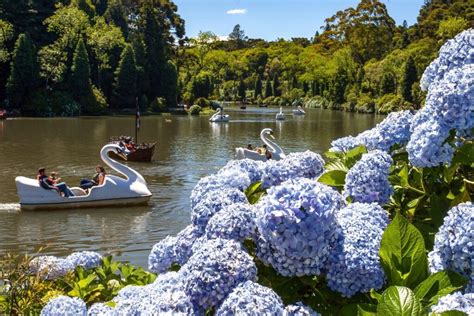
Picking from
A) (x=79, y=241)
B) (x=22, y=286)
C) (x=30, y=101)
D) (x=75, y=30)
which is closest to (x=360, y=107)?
(x=75, y=30)

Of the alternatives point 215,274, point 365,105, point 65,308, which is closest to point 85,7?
point 365,105

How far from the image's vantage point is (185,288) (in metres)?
1.52

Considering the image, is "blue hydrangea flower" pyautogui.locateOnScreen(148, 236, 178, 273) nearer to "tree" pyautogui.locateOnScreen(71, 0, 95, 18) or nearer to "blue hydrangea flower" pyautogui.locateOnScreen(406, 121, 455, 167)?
"blue hydrangea flower" pyautogui.locateOnScreen(406, 121, 455, 167)

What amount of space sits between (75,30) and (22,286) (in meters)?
50.9

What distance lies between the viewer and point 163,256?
88.3 inches

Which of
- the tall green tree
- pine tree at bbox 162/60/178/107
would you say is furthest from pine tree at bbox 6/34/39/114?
the tall green tree

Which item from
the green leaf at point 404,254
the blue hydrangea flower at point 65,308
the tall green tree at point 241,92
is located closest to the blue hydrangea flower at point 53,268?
the blue hydrangea flower at point 65,308

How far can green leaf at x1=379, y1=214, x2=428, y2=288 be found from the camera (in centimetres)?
151

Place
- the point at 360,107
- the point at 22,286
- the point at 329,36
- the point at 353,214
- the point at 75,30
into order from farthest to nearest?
the point at 329,36, the point at 360,107, the point at 75,30, the point at 22,286, the point at 353,214

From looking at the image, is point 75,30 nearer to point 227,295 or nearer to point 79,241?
point 79,241

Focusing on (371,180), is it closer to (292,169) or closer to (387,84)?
(292,169)

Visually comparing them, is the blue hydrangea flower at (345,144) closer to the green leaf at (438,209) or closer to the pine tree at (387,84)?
the green leaf at (438,209)

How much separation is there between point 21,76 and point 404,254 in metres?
48.6

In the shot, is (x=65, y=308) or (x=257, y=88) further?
(x=257, y=88)
